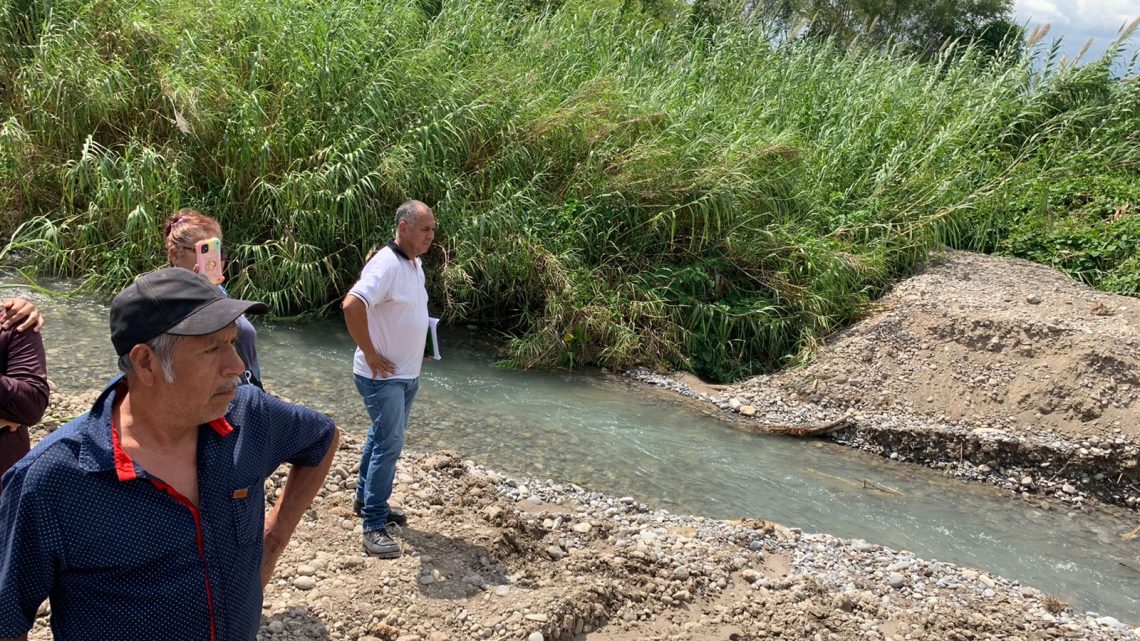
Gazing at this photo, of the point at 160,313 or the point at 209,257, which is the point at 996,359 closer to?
the point at 209,257

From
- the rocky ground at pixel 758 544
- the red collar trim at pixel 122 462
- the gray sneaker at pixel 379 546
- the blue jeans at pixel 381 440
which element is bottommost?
the rocky ground at pixel 758 544

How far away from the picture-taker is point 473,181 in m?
9.95

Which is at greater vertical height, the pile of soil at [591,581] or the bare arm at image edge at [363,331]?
the bare arm at image edge at [363,331]

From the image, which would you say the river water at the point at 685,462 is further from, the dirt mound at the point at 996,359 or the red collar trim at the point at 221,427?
Answer: the red collar trim at the point at 221,427

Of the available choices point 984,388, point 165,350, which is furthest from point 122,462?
point 984,388

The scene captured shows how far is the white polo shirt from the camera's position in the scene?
13.9ft

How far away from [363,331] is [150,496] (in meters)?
2.30

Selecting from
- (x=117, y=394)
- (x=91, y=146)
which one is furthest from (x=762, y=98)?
(x=117, y=394)

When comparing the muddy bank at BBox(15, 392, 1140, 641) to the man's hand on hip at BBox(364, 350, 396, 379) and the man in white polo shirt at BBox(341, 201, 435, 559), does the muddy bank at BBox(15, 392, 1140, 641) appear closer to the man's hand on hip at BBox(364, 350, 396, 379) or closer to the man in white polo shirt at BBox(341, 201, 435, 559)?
the man in white polo shirt at BBox(341, 201, 435, 559)

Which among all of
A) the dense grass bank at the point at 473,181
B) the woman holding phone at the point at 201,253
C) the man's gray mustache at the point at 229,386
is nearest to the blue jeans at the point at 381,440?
the woman holding phone at the point at 201,253

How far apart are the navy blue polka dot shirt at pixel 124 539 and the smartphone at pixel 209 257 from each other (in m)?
1.62

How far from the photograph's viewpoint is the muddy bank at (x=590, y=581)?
3.87 m

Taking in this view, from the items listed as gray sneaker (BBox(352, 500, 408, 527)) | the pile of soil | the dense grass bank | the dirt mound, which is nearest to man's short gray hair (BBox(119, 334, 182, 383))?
the pile of soil

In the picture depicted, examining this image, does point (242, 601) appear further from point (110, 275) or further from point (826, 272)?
point (826, 272)
